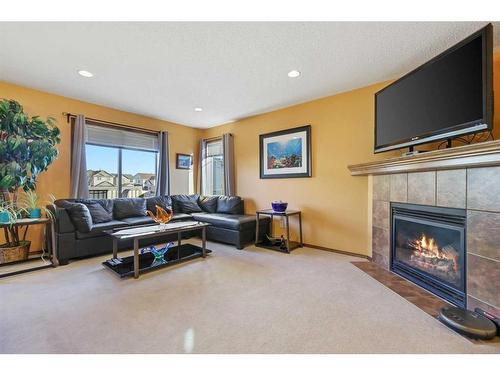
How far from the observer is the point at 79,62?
262 centimetres

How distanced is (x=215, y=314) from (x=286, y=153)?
3.04 m

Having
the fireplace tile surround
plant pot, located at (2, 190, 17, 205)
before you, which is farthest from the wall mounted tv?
plant pot, located at (2, 190, 17, 205)

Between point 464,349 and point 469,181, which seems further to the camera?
point 469,181

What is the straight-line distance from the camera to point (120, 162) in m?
4.52

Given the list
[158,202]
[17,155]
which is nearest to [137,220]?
[158,202]

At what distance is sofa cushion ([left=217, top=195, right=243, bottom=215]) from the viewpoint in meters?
4.66

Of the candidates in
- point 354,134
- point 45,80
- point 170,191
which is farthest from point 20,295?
point 354,134

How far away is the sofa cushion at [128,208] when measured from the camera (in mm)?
3979

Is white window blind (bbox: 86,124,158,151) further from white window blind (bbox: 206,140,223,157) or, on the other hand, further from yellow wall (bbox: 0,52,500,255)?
white window blind (bbox: 206,140,223,157)

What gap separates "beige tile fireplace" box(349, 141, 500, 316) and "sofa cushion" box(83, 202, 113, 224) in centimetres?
407

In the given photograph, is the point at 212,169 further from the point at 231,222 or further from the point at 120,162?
the point at 231,222
